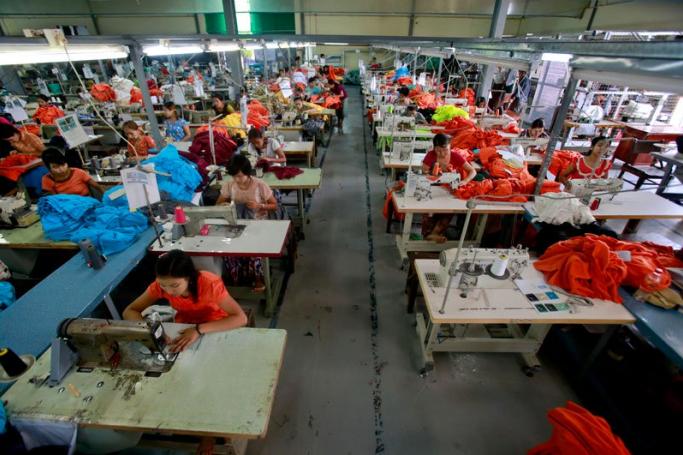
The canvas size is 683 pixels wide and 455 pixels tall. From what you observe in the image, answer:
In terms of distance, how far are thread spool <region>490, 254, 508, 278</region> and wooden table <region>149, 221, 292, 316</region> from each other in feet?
Result: 5.49

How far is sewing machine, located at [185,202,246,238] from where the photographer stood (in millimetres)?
2852

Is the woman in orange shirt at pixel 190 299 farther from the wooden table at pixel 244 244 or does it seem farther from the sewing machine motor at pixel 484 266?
the sewing machine motor at pixel 484 266

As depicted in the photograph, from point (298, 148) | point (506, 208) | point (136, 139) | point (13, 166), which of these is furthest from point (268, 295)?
point (13, 166)

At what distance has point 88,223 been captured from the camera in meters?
2.92

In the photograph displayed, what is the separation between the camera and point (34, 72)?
1241cm

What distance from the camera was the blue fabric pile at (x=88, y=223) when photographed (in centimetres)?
273

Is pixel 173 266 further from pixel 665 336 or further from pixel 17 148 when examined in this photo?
pixel 17 148

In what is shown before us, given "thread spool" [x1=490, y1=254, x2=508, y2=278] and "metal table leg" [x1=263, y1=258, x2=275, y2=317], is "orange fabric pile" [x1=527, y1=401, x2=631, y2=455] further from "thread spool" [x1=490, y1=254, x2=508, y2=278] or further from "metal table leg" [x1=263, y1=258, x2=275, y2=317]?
"metal table leg" [x1=263, y1=258, x2=275, y2=317]

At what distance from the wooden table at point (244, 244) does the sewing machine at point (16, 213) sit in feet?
4.37

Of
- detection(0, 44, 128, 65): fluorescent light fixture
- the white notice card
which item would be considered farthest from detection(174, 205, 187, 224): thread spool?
detection(0, 44, 128, 65): fluorescent light fixture

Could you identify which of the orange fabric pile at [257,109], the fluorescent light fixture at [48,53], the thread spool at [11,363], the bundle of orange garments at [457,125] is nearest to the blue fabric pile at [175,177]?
the fluorescent light fixture at [48,53]

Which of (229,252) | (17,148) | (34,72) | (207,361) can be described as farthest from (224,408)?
(34,72)

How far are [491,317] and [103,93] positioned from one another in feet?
→ 35.3

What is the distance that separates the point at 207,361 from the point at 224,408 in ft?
1.04
